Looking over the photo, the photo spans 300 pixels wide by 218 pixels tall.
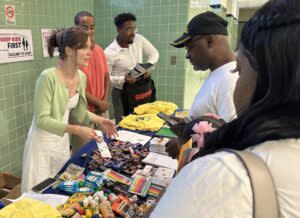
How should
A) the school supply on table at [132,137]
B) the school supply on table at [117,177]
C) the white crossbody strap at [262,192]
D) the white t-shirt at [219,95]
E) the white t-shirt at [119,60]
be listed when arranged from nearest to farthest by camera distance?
the white crossbody strap at [262,192]
the white t-shirt at [219,95]
the school supply on table at [117,177]
the school supply on table at [132,137]
the white t-shirt at [119,60]

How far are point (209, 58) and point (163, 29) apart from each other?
238cm

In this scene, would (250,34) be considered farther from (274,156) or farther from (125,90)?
(125,90)

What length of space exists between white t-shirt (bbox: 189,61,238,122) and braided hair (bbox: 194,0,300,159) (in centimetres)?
77

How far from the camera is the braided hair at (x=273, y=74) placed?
49 cm

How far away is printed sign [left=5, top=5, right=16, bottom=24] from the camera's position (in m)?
2.58

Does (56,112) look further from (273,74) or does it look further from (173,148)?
(273,74)

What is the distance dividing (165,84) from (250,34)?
11.0 ft

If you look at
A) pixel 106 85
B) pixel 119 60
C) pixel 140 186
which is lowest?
pixel 140 186

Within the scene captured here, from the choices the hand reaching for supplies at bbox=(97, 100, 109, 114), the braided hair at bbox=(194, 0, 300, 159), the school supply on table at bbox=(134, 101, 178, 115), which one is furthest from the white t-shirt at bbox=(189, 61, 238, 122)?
the hand reaching for supplies at bbox=(97, 100, 109, 114)

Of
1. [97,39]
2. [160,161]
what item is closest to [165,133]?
[160,161]

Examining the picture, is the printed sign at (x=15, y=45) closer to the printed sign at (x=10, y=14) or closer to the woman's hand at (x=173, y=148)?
the printed sign at (x=10, y=14)

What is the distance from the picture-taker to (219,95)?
4.52 feet

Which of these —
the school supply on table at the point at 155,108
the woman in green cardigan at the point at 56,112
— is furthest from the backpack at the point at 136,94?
the woman in green cardigan at the point at 56,112

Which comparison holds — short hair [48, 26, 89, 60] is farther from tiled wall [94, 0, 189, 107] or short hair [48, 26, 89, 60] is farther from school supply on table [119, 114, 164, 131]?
tiled wall [94, 0, 189, 107]
